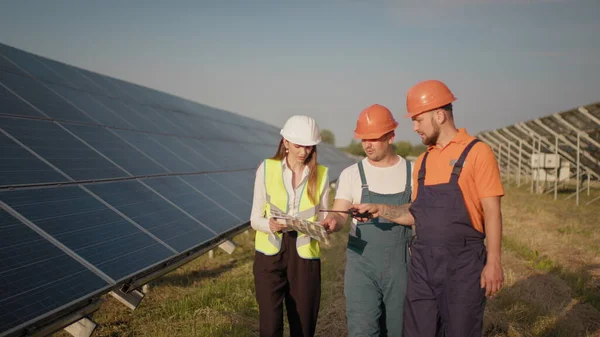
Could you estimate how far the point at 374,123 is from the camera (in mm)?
3783

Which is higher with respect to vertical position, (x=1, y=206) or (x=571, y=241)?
(x=1, y=206)

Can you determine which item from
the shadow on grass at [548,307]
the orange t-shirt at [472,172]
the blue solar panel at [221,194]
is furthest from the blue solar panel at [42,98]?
the shadow on grass at [548,307]

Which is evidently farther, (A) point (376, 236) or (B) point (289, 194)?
(B) point (289, 194)

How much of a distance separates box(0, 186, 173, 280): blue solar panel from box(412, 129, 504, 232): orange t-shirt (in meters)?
2.63

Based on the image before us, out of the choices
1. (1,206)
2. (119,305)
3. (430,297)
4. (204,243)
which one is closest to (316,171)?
(430,297)

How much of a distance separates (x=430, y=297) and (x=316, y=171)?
1.31 m

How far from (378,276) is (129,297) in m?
2.23

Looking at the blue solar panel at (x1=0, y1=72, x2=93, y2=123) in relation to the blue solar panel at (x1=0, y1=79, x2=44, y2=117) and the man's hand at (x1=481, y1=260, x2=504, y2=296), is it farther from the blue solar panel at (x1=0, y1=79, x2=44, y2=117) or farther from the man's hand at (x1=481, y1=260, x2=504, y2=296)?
the man's hand at (x1=481, y1=260, x2=504, y2=296)

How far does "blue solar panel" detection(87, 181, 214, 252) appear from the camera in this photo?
507cm

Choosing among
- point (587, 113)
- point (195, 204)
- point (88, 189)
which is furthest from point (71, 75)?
point (587, 113)

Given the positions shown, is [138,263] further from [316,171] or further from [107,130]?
[107,130]

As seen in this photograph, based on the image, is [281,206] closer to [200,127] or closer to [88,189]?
[88,189]

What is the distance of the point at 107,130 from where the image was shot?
7.43 meters

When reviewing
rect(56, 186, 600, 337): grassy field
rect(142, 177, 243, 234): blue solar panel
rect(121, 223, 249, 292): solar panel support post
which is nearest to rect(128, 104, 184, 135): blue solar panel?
rect(56, 186, 600, 337): grassy field
